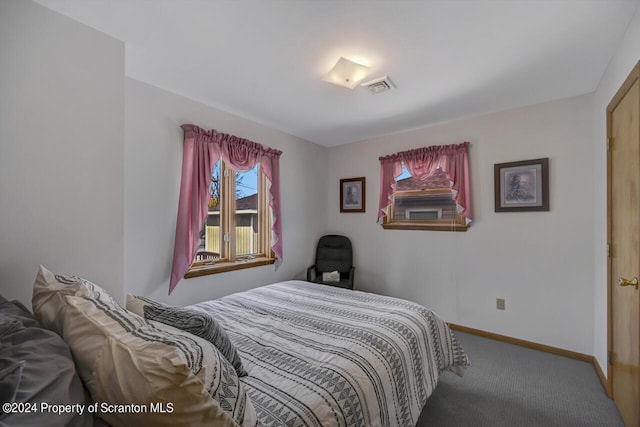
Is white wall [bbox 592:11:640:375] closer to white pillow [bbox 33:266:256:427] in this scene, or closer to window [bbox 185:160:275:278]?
white pillow [bbox 33:266:256:427]

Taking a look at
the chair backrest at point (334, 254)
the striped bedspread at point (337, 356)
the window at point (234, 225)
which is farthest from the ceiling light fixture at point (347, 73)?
the chair backrest at point (334, 254)

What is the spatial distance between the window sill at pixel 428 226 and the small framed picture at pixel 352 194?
51 centimetres

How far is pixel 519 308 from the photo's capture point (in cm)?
284

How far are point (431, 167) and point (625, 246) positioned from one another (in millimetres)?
1891

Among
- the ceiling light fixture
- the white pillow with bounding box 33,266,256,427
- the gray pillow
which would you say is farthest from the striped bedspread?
the ceiling light fixture

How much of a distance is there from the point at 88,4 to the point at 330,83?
1.62 m

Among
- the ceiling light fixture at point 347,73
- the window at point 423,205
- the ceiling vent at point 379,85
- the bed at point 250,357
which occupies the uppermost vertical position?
the ceiling vent at point 379,85

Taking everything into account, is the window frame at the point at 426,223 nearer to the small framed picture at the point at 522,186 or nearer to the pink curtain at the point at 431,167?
the pink curtain at the point at 431,167

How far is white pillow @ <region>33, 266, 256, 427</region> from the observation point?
2.14 ft

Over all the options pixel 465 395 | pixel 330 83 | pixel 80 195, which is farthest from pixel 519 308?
pixel 80 195

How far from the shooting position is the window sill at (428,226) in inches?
127

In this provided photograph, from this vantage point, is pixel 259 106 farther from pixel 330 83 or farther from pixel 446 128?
pixel 446 128

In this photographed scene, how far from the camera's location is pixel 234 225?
320 cm

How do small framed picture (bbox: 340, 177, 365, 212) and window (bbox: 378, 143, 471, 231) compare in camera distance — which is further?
small framed picture (bbox: 340, 177, 365, 212)
